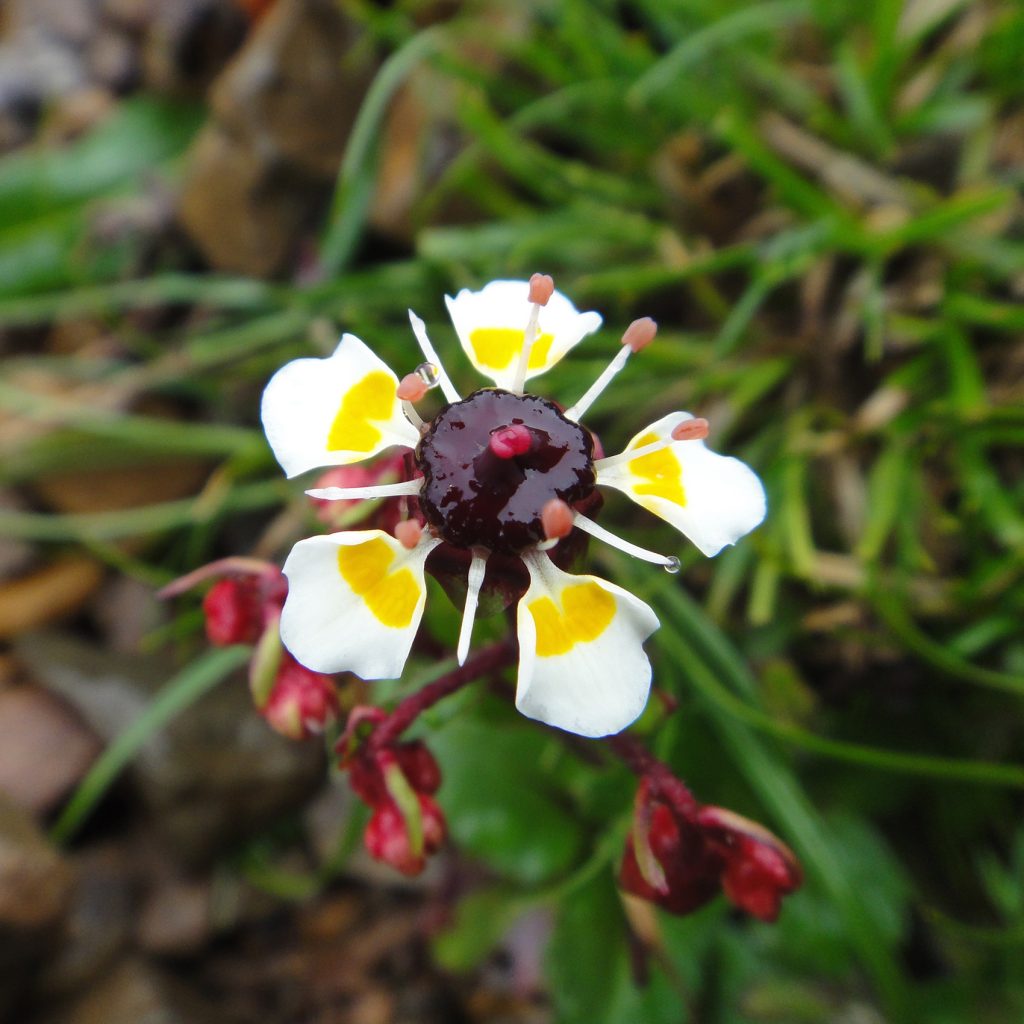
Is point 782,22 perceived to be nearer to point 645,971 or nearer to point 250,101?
point 250,101

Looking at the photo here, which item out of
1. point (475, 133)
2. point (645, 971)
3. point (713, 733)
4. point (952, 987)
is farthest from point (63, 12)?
point (952, 987)

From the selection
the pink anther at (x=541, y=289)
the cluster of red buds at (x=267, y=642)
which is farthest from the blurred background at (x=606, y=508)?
the pink anther at (x=541, y=289)

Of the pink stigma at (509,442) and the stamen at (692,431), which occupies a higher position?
the pink stigma at (509,442)

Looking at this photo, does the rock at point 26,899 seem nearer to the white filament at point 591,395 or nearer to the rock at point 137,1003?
the rock at point 137,1003

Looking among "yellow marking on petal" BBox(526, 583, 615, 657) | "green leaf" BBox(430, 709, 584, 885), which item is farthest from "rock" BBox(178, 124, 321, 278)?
"yellow marking on petal" BBox(526, 583, 615, 657)

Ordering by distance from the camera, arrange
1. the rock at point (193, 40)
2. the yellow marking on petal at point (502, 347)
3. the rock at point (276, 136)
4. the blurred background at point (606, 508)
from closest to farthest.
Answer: the yellow marking on petal at point (502, 347)
the blurred background at point (606, 508)
the rock at point (276, 136)
the rock at point (193, 40)

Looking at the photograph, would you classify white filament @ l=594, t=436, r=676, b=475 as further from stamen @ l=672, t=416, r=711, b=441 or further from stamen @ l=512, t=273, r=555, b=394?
stamen @ l=512, t=273, r=555, b=394

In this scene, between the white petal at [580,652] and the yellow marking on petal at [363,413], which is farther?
the yellow marking on petal at [363,413]
